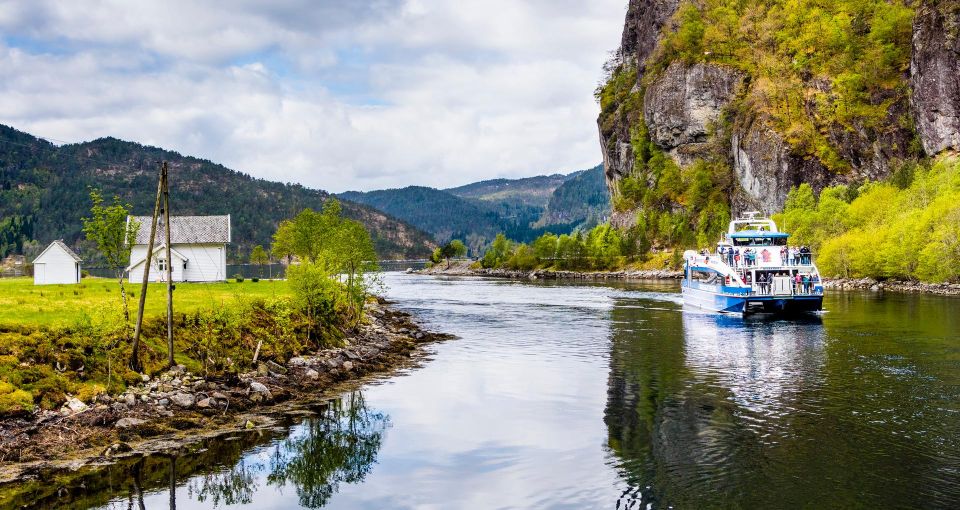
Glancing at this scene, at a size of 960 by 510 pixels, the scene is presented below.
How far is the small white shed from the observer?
69.1 m

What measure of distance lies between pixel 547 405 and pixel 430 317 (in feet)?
156

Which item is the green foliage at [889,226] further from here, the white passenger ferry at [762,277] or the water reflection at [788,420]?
the water reflection at [788,420]

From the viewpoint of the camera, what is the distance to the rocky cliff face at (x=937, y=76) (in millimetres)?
140625

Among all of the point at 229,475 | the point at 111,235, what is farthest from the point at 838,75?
the point at 229,475

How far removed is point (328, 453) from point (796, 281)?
58.3m

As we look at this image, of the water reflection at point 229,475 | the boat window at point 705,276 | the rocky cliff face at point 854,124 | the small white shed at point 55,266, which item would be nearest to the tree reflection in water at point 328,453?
the water reflection at point 229,475

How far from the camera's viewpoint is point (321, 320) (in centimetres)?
4925

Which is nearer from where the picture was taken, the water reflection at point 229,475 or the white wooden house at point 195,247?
the water reflection at point 229,475

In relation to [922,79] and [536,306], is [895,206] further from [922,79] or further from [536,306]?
[536,306]

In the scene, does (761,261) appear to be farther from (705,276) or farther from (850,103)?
(850,103)

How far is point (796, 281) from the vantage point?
7100 cm

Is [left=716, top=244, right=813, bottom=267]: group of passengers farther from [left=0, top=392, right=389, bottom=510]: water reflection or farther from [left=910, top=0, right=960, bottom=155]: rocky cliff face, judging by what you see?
[left=910, top=0, right=960, bottom=155]: rocky cliff face

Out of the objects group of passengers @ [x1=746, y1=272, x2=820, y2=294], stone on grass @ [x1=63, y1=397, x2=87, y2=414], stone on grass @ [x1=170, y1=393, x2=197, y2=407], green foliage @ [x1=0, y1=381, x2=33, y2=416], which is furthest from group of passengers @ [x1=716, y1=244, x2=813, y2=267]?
green foliage @ [x1=0, y1=381, x2=33, y2=416]

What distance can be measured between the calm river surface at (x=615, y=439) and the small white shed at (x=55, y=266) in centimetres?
4328
